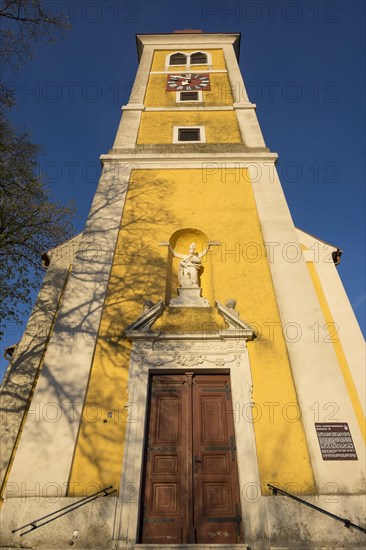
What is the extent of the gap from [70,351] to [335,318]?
18.7ft

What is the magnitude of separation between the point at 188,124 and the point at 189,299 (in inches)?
307

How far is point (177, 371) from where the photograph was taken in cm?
784

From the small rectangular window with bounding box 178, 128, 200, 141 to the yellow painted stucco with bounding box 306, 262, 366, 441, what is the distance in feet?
21.2

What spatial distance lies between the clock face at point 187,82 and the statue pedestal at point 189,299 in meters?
10.8

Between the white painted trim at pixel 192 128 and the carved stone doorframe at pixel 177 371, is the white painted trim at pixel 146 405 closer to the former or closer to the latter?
the carved stone doorframe at pixel 177 371

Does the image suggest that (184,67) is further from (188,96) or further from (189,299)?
(189,299)

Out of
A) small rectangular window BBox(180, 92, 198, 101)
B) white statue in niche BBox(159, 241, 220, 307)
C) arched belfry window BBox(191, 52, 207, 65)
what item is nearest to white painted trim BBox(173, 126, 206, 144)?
small rectangular window BBox(180, 92, 198, 101)

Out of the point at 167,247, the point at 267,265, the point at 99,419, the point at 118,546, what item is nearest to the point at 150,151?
the point at 167,247

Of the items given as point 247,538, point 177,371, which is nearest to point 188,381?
point 177,371

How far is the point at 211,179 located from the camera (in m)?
11.4

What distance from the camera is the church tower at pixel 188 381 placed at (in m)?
6.11

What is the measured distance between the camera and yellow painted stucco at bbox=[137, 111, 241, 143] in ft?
43.5

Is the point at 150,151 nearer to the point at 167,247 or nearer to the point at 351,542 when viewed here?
the point at 167,247

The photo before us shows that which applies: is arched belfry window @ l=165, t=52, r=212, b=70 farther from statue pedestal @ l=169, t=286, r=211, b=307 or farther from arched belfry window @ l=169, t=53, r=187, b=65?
statue pedestal @ l=169, t=286, r=211, b=307
